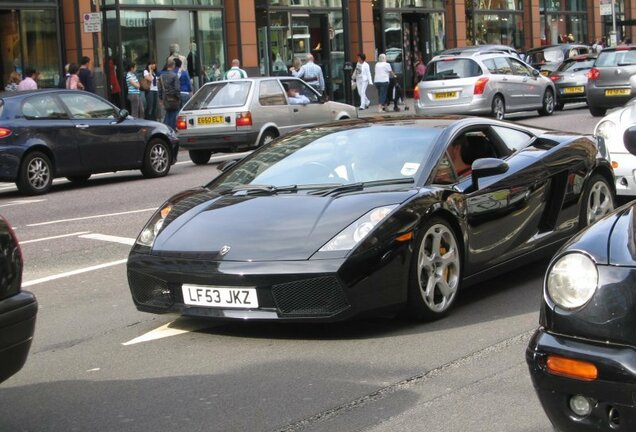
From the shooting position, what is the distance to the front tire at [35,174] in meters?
15.6

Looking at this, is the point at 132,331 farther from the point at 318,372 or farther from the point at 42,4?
the point at 42,4

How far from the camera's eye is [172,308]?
6336mm

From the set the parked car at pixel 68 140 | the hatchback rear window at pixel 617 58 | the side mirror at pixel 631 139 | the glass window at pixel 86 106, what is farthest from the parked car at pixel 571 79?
the side mirror at pixel 631 139

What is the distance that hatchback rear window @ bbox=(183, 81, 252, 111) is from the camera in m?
19.5

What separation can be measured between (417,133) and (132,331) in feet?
7.56

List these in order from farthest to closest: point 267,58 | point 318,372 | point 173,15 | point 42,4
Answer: point 267,58
point 173,15
point 42,4
point 318,372

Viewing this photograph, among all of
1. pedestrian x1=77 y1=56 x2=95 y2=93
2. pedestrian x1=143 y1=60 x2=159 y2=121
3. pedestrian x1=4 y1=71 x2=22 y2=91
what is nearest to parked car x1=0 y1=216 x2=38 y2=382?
pedestrian x1=4 y1=71 x2=22 y2=91

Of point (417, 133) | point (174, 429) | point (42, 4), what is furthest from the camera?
point (42, 4)

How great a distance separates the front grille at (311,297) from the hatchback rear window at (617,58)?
21.1 metres

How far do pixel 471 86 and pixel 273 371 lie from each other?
20.0 metres

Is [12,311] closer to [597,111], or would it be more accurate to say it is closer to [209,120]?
[209,120]

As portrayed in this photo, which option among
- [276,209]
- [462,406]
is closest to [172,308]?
[276,209]

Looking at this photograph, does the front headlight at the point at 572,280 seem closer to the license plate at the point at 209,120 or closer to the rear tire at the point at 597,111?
the license plate at the point at 209,120

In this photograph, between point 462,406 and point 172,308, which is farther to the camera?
point 172,308
